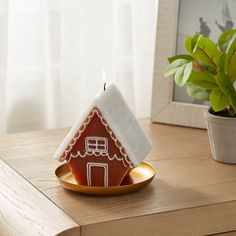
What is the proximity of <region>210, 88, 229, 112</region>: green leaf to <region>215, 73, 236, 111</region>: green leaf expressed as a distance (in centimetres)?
1

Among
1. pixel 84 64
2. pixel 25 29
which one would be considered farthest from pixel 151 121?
pixel 25 29

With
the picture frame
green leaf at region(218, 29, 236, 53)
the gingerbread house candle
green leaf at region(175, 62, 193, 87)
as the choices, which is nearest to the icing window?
the gingerbread house candle

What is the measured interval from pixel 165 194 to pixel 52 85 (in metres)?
0.60

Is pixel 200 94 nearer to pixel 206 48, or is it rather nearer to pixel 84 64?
pixel 206 48

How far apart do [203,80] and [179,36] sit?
0.98 feet

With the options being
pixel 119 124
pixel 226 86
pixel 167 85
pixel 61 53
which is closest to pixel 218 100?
pixel 226 86

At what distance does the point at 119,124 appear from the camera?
1.05 m

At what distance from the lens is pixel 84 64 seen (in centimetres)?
162

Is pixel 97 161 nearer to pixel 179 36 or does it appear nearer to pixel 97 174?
pixel 97 174

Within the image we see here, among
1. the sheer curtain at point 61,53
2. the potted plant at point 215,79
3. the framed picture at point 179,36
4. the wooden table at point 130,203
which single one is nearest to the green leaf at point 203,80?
the potted plant at point 215,79

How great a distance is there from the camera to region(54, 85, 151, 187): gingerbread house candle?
3.38 feet

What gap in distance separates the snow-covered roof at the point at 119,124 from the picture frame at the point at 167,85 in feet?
1.17

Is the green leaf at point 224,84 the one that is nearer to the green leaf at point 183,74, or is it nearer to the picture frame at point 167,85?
the green leaf at point 183,74

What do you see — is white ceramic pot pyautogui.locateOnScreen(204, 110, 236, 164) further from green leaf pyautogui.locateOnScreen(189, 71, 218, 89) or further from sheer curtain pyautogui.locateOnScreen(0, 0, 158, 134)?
sheer curtain pyautogui.locateOnScreen(0, 0, 158, 134)
